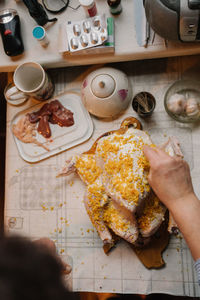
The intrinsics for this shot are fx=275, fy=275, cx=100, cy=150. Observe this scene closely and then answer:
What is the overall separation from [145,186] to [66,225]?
43 centimetres

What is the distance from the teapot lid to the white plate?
6.6 inches

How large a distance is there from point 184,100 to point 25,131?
693 mm

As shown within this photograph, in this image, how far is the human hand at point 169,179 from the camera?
0.87 metres

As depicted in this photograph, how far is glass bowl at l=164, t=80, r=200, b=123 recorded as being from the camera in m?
1.07

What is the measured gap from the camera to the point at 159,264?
1.09 metres

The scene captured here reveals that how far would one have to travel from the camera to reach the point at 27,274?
1.50ft

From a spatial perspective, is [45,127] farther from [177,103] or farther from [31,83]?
[177,103]

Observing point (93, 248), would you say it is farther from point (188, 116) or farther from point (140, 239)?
point (188, 116)

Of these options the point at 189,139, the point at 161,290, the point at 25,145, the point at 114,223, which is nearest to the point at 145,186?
the point at 114,223

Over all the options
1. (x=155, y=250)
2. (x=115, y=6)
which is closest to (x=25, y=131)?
(x=115, y=6)

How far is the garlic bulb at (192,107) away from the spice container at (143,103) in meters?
0.13

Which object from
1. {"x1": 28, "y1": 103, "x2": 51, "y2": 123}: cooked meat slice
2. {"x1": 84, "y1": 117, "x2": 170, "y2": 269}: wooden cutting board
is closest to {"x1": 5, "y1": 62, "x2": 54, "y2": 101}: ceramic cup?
{"x1": 28, "y1": 103, "x2": 51, "y2": 123}: cooked meat slice

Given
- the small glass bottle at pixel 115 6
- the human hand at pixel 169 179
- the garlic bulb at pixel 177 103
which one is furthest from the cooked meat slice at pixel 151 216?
the small glass bottle at pixel 115 6

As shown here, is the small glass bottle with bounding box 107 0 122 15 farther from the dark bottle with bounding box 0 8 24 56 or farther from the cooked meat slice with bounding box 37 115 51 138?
the cooked meat slice with bounding box 37 115 51 138
